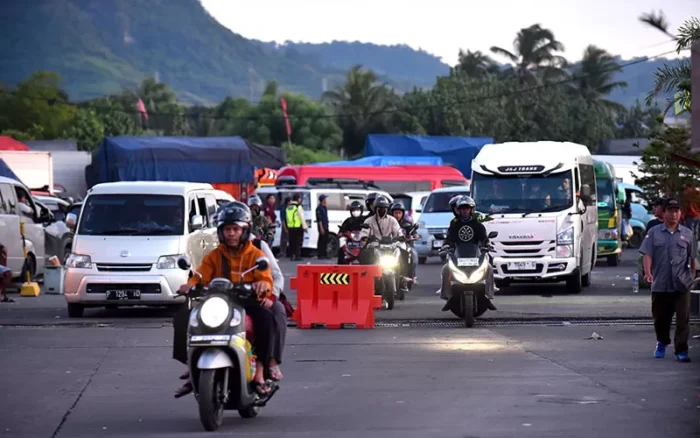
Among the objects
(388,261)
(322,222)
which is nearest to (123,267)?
(388,261)

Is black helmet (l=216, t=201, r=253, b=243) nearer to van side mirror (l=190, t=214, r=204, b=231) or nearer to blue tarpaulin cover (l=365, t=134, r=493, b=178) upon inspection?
van side mirror (l=190, t=214, r=204, b=231)

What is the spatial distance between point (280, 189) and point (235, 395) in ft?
117

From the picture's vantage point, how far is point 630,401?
12.2 meters

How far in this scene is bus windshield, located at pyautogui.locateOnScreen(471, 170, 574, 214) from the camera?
87.8 ft

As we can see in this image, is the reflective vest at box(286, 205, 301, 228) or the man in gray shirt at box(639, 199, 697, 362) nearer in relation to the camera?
the man in gray shirt at box(639, 199, 697, 362)

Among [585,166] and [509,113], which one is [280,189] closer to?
[585,166]

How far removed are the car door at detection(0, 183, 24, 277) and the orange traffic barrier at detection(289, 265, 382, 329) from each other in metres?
9.66

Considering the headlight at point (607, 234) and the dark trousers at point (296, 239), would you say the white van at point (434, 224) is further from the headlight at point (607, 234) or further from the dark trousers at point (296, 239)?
the dark trousers at point (296, 239)

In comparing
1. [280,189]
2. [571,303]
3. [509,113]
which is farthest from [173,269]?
[509,113]

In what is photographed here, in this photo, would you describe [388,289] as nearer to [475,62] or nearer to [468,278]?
[468,278]

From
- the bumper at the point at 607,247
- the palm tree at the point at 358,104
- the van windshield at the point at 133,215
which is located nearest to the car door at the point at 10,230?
the van windshield at the point at 133,215

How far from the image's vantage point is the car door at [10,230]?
27.9m

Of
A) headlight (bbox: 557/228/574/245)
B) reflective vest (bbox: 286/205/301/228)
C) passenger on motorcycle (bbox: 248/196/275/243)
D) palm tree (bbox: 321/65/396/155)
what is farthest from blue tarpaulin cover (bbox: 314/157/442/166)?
palm tree (bbox: 321/65/396/155)

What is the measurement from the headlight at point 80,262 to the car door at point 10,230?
6.36 metres
